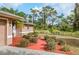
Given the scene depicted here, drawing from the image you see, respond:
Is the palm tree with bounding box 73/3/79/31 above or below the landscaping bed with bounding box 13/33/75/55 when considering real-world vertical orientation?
above

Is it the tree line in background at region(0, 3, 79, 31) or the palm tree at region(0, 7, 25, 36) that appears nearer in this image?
the tree line in background at region(0, 3, 79, 31)

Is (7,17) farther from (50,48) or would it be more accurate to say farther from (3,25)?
(50,48)

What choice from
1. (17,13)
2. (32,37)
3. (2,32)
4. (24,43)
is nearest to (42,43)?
(32,37)

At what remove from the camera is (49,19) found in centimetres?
1852

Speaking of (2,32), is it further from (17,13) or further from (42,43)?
(42,43)

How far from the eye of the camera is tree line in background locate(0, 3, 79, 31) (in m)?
18.0

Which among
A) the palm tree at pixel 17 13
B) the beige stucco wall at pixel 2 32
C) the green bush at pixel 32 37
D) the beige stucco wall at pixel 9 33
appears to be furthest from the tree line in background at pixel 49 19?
the beige stucco wall at pixel 2 32

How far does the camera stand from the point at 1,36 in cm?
1614

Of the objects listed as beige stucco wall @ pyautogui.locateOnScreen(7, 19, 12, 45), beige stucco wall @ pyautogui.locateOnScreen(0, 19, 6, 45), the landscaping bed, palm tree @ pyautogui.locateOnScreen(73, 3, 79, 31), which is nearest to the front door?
beige stucco wall @ pyautogui.locateOnScreen(0, 19, 6, 45)

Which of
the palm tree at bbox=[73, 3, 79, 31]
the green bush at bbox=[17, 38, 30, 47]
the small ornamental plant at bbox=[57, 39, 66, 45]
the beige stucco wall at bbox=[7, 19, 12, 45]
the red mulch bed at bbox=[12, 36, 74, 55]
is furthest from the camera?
the palm tree at bbox=[73, 3, 79, 31]

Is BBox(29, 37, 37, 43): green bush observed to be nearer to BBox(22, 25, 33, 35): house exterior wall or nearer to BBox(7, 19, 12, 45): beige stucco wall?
BBox(7, 19, 12, 45): beige stucco wall
